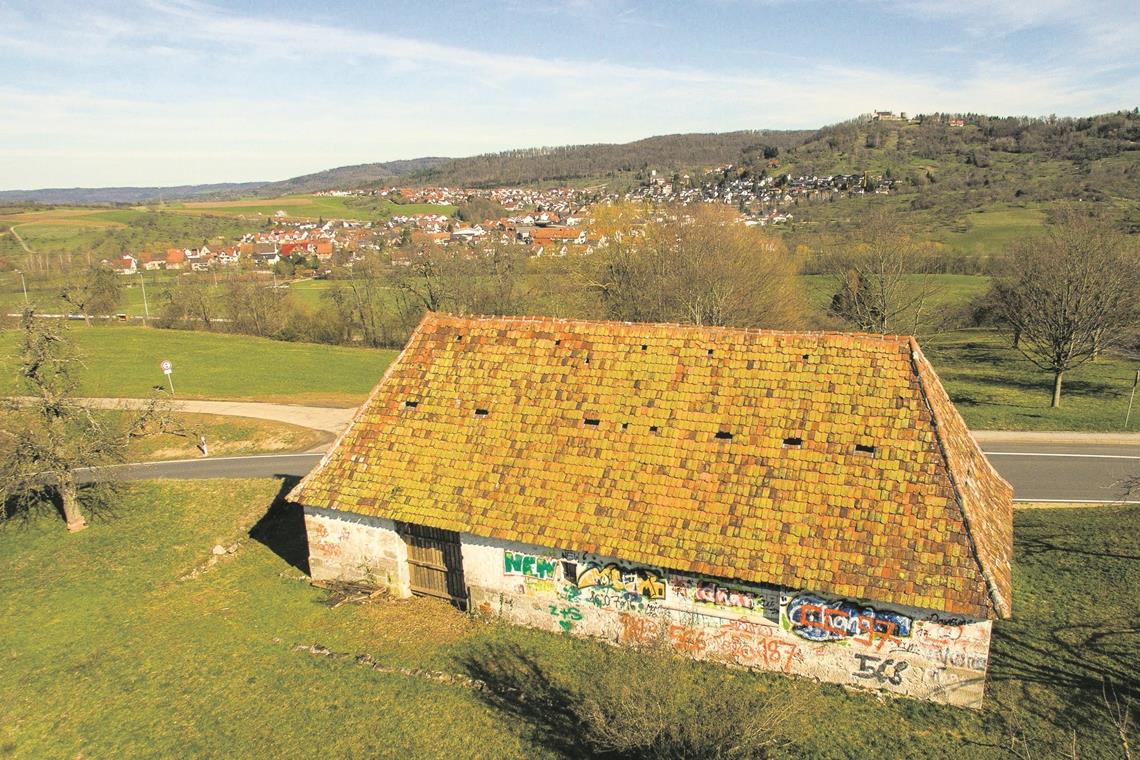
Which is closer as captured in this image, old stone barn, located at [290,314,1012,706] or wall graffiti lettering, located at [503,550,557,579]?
old stone barn, located at [290,314,1012,706]

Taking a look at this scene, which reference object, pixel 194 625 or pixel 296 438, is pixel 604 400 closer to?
pixel 194 625

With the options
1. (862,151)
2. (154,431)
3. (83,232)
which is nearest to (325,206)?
(83,232)

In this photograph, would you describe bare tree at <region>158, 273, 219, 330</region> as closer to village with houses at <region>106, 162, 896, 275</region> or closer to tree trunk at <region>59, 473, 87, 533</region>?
village with houses at <region>106, 162, 896, 275</region>

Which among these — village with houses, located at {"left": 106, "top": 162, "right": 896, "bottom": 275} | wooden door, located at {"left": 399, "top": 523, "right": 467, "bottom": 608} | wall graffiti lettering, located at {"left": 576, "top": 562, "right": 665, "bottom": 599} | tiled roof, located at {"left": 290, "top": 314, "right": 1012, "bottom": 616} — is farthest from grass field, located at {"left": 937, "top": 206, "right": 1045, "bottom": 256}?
wooden door, located at {"left": 399, "top": 523, "right": 467, "bottom": 608}

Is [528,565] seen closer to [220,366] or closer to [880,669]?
[880,669]

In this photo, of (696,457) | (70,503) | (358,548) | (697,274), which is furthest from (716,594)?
(697,274)

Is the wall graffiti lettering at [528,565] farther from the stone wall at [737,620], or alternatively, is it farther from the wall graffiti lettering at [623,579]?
the wall graffiti lettering at [623,579]
